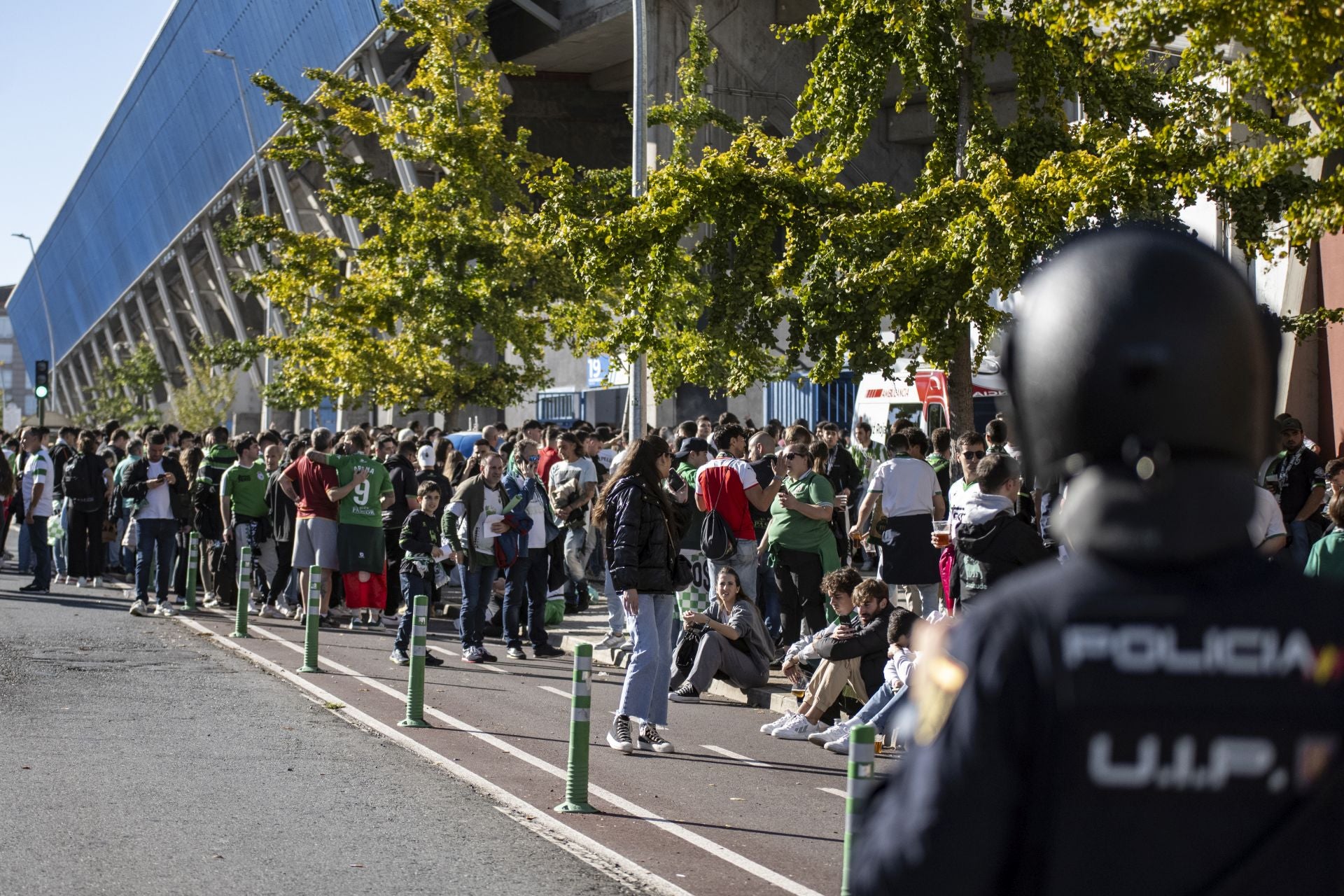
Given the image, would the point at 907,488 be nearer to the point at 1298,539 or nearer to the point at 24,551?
the point at 1298,539

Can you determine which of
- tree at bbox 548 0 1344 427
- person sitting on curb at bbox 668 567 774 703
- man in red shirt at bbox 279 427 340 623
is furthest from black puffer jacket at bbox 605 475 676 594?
man in red shirt at bbox 279 427 340 623

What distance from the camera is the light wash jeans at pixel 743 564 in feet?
42.5

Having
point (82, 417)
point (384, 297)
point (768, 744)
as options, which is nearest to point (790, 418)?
point (384, 297)

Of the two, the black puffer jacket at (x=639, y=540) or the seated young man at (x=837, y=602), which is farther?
the seated young man at (x=837, y=602)

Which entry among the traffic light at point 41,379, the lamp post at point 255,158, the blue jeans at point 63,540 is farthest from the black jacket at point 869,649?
the traffic light at point 41,379

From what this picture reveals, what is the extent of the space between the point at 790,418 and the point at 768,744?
2196 cm

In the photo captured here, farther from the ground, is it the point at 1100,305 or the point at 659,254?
the point at 659,254

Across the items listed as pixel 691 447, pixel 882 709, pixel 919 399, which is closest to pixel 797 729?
pixel 882 709

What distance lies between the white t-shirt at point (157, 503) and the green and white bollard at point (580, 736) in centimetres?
990

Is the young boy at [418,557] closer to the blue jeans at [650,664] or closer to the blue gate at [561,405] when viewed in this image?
the blue jeans at [650,664]

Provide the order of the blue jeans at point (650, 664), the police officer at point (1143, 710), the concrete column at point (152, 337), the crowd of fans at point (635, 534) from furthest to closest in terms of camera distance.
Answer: the concrete column at point (152, 337) → the crowd of fans at point (635, 534) → the blue jeans at point (650, 664) → the police officer at point (1143, 710)

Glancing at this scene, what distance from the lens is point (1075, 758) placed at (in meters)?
1.64

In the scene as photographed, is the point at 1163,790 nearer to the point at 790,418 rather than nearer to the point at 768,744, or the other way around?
the point at 768,744

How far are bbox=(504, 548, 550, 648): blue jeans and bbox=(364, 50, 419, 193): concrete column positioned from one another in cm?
2299
